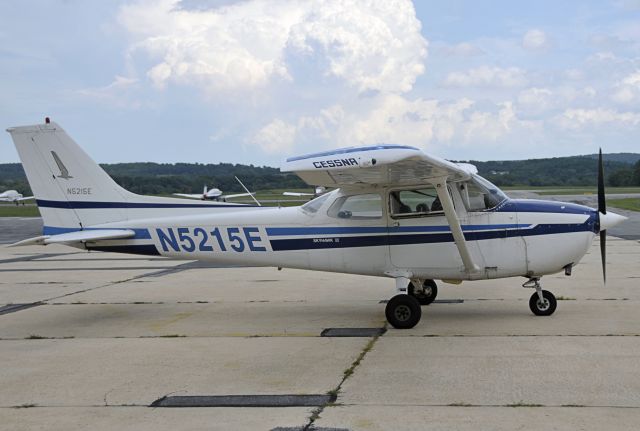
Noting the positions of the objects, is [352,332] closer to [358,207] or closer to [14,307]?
[358,207]

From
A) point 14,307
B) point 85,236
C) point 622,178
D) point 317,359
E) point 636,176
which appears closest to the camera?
point 317,359

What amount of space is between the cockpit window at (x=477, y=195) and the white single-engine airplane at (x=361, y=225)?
0.01m

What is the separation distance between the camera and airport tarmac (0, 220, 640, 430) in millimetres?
5762

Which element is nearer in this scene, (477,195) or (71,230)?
(477,195)

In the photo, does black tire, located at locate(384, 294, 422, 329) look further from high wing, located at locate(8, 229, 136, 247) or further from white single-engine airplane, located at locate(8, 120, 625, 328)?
high wing, located at locate(8, 229, 136, 247)

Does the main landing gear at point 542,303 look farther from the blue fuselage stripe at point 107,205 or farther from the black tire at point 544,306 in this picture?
the blue fuselage stripe at point 107,205

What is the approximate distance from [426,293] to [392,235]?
1633mm

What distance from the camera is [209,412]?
19.5 ft

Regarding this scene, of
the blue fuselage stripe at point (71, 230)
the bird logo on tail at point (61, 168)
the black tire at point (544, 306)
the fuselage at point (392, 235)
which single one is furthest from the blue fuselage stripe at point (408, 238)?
the bird logo on tail at point (61, 168)

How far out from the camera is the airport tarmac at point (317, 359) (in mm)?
5762

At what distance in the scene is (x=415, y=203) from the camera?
9977 mm

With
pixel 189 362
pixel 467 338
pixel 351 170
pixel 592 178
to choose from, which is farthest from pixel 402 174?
pixel 592 178

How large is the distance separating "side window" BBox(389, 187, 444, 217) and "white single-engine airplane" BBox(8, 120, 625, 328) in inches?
0.5

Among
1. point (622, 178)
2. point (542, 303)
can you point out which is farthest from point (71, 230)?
point (622, 178)
